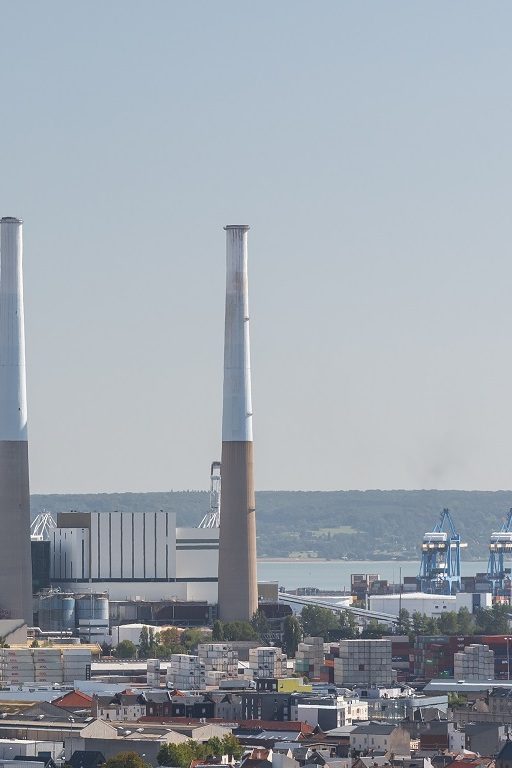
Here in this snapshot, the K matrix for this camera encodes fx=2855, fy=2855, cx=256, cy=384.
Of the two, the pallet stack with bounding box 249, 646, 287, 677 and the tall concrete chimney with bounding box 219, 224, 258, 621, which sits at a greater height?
the tall concrete chimney with bounding box 219, 224, 258, 621

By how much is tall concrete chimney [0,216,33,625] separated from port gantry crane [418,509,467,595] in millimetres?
50169

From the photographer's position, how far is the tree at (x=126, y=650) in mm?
84312

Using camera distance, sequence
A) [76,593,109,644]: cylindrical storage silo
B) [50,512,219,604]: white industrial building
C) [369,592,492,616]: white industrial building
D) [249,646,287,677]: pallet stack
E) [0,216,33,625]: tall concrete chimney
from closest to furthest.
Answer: [249,646,287,677]: pallet stack < [0,216,33,625]: tall concrete chimney < [76,593,109,644]: cylindrical storage silo < [50,512,219,604]: white industrial building < [369,592,492,616]: white industrial building

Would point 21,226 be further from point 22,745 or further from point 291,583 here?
point 291,583

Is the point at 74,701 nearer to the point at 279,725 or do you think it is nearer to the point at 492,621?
the point at 279,725

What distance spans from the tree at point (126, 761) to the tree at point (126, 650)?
3380 cm

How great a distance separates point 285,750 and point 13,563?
1343 inches

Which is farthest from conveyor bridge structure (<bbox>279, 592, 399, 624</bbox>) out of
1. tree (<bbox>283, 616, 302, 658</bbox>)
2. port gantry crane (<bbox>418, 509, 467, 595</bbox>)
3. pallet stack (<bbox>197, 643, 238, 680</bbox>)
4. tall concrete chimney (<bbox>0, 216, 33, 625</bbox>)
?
pallet stack (<bbox>197, 643, 238, 680</bbox>)

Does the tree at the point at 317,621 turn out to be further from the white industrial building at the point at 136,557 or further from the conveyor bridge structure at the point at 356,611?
the conveyor bridge structure at the point at 356,611

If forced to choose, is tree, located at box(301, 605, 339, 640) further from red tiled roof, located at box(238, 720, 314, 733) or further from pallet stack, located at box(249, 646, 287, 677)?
red tiled roof, located at box(238, 720, 314, 733)

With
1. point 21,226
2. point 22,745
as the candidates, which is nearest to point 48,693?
point 22,745

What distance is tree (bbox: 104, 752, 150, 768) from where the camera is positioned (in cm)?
4894

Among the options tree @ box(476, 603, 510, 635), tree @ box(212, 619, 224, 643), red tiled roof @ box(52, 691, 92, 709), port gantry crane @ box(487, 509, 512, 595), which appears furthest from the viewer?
port gantry crane @ box(487, 509, 512, 595)

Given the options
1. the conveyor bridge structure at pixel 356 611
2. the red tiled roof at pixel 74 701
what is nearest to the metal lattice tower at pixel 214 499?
the conveyor bridge structure at pixel 356 611
